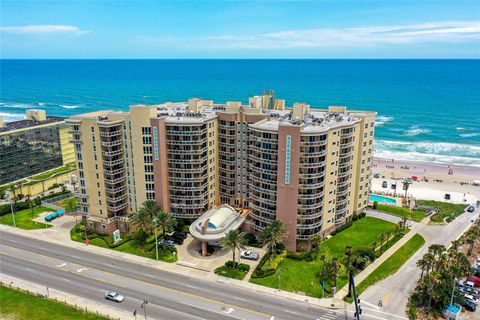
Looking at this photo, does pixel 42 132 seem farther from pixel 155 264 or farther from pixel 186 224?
pixel 155 264

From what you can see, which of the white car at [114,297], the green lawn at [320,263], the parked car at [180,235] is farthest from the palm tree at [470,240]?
the white car at [114,297]

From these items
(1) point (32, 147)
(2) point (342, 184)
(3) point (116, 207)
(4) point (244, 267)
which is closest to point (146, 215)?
(3) point (116, 207)

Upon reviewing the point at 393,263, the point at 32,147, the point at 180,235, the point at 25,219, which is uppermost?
the point at 32,147

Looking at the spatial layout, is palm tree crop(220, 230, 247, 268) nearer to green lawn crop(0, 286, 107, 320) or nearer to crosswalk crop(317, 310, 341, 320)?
crosswalk crop(317, 310, 341, 320)

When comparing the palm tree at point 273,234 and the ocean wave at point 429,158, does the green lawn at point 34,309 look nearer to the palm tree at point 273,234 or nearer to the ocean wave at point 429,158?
the palm tree at point 273,234

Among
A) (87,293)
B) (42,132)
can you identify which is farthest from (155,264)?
(42,132)

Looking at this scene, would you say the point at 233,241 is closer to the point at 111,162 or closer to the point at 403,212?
the point at 111,162
